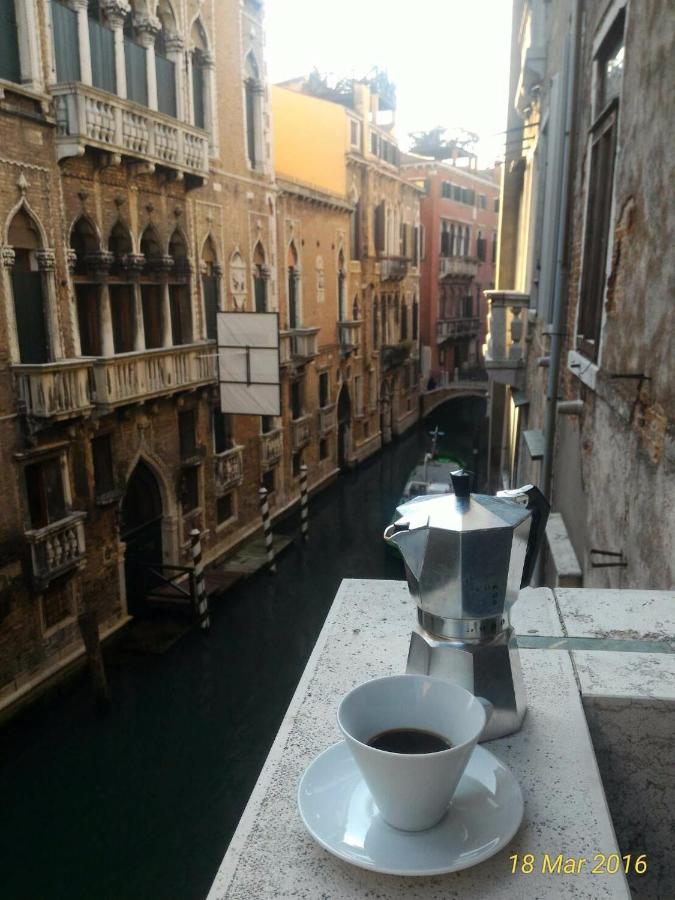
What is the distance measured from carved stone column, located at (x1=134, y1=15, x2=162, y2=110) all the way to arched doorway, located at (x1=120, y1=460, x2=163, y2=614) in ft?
18.0

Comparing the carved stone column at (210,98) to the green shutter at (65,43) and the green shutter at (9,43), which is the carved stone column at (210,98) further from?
the green shutter at (9,43)

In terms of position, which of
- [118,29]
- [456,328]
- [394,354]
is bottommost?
[394,354]

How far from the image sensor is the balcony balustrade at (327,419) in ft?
64.3

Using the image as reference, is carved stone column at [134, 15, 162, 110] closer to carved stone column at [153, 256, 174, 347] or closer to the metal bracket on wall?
carved stone column at [153, 256, 174, 347]

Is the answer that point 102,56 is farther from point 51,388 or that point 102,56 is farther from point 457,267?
point 457,267

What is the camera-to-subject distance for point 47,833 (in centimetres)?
727

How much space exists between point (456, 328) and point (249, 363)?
75.8 feet

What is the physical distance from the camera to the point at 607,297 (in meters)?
4.02

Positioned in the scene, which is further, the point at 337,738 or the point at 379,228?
the point at 379,228

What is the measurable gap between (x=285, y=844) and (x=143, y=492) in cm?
1107

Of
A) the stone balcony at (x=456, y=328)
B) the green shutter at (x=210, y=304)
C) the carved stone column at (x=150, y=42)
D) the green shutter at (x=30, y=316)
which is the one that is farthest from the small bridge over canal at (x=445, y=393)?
the green shutter at (x=30, y=316)

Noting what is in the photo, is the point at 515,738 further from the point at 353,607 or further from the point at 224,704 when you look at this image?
the point at 224,704

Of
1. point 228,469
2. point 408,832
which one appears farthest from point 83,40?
point 408,832

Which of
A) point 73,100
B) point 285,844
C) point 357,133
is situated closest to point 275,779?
point 285,844
